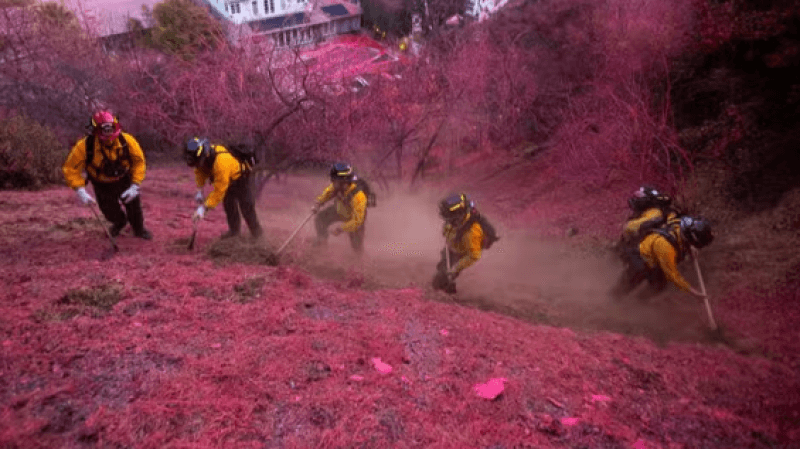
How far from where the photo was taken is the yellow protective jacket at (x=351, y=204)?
6.51 meters

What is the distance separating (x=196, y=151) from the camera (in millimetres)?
5430

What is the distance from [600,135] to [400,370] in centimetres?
1230

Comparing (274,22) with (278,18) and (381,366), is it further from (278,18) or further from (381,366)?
(381,366)

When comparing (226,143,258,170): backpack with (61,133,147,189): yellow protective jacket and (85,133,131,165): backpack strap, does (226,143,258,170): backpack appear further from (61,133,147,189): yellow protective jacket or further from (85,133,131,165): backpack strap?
(85,133,131,165): backpack strap

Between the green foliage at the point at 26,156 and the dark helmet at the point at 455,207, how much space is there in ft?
30.0

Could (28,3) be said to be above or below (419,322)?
above

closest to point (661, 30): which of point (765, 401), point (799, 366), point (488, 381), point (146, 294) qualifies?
point (799, 366)

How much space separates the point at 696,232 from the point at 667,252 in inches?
15.5

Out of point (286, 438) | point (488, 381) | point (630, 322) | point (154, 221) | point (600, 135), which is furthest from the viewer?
point (600, 135)

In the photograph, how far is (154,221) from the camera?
7.84 meters

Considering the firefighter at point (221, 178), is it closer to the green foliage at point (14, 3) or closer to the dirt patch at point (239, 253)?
the dirt patch at point (239, 253)

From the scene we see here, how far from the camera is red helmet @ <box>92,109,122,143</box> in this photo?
17.1 feet

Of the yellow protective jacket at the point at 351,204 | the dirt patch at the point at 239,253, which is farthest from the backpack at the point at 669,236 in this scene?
the dirt patch at the point at 239,253

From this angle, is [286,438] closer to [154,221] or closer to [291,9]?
[154,221]
